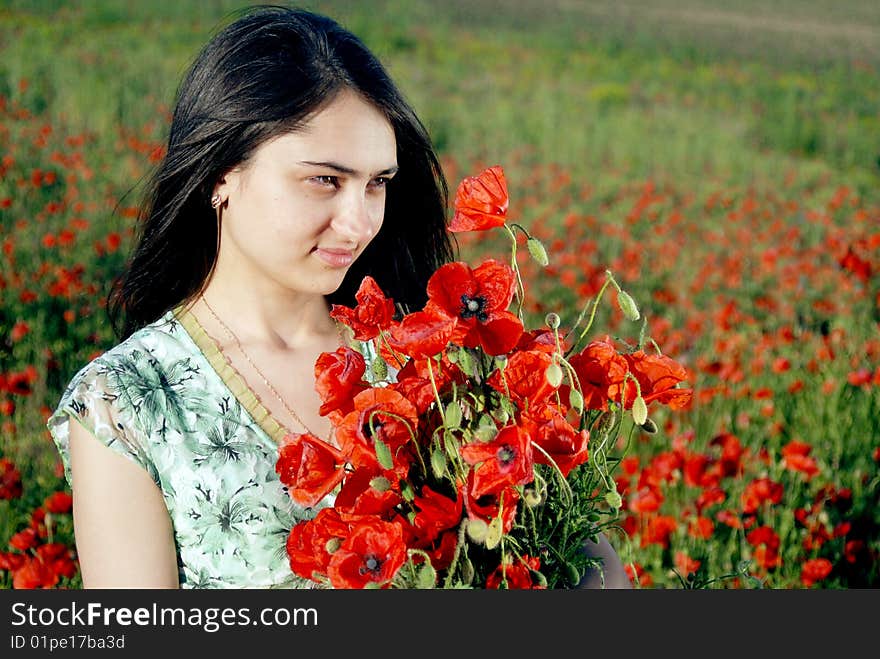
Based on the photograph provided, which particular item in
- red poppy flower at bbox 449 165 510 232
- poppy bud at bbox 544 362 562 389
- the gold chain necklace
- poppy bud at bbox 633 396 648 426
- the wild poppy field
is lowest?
the wild poppy field

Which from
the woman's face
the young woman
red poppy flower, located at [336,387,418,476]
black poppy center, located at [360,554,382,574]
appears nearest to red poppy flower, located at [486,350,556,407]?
red poppy flower, located at [336,387,418,476]

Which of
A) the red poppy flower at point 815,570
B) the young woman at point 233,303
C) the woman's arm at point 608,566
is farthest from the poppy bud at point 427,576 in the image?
the red poppy flower at point 815,570

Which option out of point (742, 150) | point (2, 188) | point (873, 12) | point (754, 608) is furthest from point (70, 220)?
point (873, 12)

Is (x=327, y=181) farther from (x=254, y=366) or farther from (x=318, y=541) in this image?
(x=318, y=541)

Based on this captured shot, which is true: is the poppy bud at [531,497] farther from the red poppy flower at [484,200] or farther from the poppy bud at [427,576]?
the red poppy flower at [484,200]

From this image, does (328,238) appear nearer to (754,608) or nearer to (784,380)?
(754,608)

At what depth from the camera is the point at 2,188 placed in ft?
17.2

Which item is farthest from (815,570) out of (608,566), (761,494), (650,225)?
(650,225)

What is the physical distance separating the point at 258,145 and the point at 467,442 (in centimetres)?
79

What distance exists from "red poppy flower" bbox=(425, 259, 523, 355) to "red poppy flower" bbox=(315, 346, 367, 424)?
4.7 inches

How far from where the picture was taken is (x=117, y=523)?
1.56m

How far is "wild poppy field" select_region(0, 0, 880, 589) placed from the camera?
2615 mm

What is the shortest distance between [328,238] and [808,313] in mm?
3387

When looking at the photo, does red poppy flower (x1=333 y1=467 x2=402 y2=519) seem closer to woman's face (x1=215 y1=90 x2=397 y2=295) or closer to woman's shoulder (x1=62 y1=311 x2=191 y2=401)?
woman's face (x1=215 y1=90 x2=397 y2=295)
